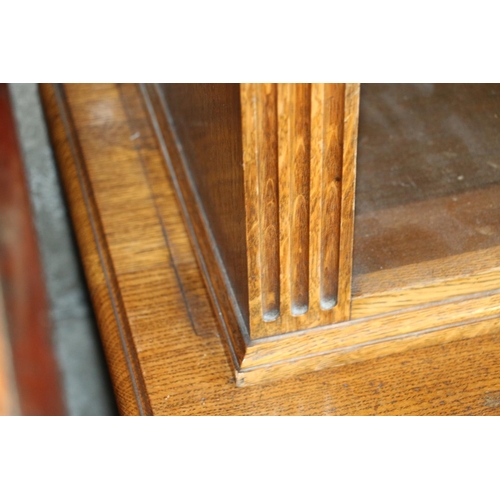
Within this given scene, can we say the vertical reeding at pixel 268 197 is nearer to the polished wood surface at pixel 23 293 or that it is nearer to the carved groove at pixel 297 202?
Result: the carved groove at pixel 297 202

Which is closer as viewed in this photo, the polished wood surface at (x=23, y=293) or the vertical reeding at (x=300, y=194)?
the vertical reeding at (x=300, y=194)

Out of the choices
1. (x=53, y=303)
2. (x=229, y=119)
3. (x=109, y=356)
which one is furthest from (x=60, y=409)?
(x=229, y=119)

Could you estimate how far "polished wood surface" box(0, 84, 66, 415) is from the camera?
1.33 m

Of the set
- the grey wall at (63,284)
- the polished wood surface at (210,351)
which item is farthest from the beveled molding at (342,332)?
the grey wall at (63,284)

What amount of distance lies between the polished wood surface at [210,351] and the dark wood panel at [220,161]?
71 mm

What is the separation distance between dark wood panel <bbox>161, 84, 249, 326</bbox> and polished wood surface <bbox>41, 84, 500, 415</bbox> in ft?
0.23

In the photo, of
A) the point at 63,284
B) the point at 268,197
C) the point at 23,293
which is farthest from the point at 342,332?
the point at 63,284

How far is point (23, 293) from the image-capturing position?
59.2 inches

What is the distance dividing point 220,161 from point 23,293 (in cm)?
84

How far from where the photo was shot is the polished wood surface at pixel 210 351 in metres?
0.79

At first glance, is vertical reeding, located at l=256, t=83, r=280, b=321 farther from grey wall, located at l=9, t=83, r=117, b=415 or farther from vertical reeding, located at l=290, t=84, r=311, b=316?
grey wall, located at l=9, t=83, r=117, b=415

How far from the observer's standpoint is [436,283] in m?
0.82

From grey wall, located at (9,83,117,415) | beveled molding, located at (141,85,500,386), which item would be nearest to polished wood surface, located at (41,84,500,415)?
beveled molding, located at (141,85,500,386)

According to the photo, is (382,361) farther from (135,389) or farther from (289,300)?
(135,389)
